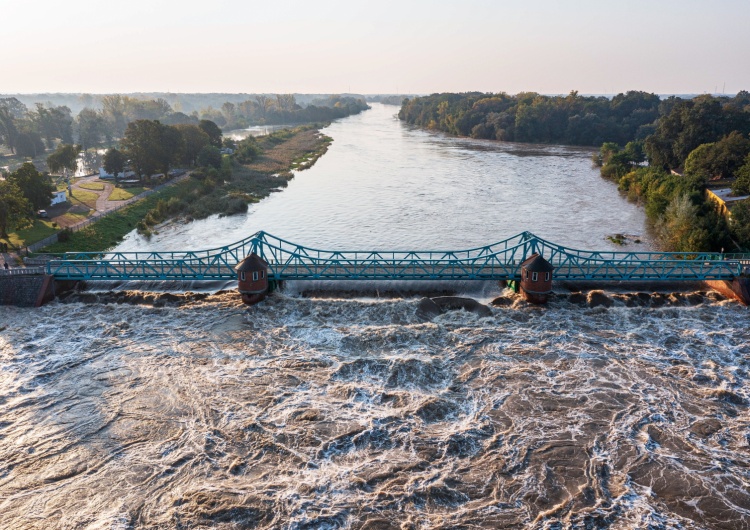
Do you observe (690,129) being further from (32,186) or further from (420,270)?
(32,186)

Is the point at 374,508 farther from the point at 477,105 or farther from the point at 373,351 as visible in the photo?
the point at 477,105

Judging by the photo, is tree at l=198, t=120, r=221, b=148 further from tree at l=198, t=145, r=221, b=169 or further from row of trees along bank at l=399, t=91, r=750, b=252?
row of trees along bank at l=399, t=91, r=750, b=252

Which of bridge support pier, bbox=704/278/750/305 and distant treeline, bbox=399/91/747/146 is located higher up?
distant treeline, bbox=399/91/747/146

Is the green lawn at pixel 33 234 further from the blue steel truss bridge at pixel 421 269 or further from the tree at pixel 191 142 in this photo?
the tree at pixel 191 142

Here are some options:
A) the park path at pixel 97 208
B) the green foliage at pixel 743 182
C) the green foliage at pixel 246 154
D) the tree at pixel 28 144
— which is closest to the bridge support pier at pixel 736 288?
the green foliage at pixel 743 182

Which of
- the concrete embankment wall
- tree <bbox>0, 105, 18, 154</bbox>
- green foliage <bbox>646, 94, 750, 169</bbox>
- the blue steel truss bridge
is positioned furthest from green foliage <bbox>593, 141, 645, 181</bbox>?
tree <bbox>0, 105, 18, 154</bbox>

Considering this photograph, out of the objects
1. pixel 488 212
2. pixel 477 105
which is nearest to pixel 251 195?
pixel 488 212

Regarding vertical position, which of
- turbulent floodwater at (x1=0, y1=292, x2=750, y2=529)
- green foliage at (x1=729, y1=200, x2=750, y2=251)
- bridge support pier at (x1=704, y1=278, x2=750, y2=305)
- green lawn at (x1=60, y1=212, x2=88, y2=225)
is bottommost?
turbulent floodwater at (x1=0, y1=292, x2=750, y2=529)

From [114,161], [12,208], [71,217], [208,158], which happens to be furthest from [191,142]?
[12,208]
